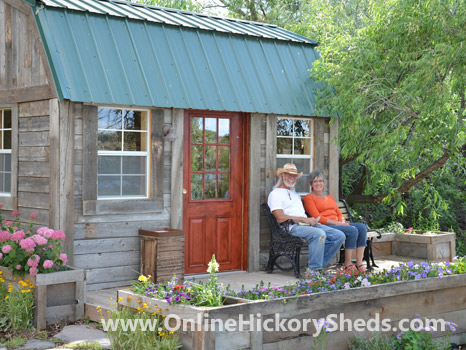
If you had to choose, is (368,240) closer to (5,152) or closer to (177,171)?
(177,171)

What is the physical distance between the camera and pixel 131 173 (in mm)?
8266

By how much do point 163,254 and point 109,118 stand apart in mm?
1679

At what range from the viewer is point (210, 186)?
9055mm

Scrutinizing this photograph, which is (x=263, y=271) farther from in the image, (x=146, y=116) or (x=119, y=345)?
(x=119, y=345)

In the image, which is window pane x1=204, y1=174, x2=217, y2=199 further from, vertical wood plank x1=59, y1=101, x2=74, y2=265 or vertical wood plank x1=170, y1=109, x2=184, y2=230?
vertical wood plank x1=59, y1=101, x2=74, y2=265

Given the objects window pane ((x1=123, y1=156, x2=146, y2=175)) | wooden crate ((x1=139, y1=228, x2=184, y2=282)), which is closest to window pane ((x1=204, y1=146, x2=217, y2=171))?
window pane ((x1=123, y1=156, x2=146, y2=175))

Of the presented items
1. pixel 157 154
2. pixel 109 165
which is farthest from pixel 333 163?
pixel 109 165

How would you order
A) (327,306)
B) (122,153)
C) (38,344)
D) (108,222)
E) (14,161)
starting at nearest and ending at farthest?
(327,306) → (38,344) → (108,222) → (122,153) → (14,161)

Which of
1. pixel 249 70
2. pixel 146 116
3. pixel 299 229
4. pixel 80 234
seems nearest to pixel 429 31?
pixel 249 70

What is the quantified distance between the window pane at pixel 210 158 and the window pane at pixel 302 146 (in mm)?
1320

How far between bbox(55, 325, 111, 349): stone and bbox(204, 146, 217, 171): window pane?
112 inches

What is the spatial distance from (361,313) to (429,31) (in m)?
4.03

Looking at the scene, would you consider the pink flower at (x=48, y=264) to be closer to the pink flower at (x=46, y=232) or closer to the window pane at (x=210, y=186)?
the pink flower at (x=46, y=232)

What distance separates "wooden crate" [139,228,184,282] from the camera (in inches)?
307
